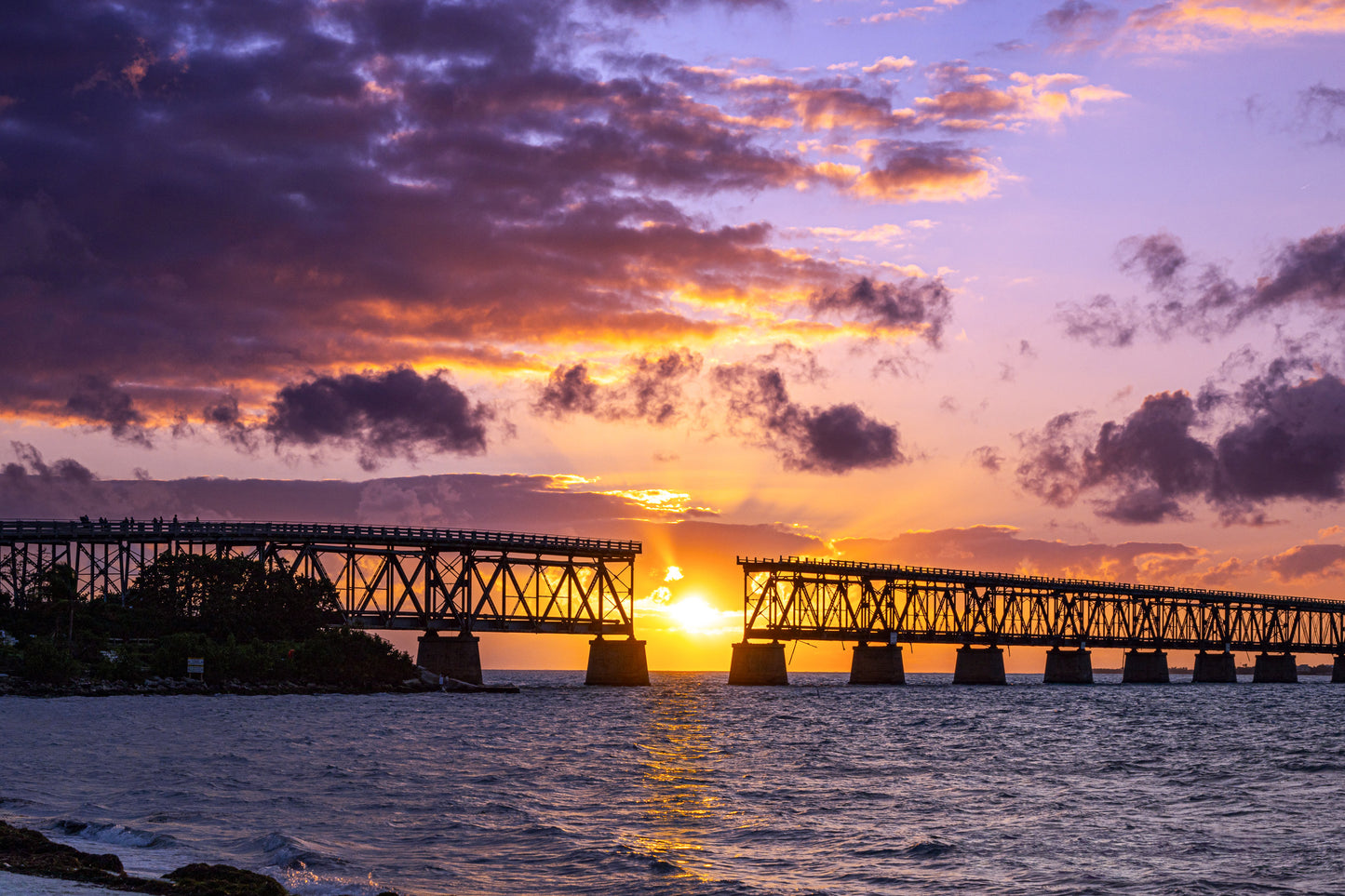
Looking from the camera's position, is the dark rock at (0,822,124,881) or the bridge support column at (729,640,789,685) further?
the bridge support column at (729,640,789,685)

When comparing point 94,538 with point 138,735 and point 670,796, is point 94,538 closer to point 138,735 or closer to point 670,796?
point 138,735

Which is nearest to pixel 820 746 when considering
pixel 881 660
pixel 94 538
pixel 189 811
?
pixel 189 811

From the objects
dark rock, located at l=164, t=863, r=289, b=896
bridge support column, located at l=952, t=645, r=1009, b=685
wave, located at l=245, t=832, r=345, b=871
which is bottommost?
bridge support column, located at l=952, t=645, r=1009, b=685

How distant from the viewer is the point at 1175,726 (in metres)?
88.4

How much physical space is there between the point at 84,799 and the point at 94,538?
84.9 metres

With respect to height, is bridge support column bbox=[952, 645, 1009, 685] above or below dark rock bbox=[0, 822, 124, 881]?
below

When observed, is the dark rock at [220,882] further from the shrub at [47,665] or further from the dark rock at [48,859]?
the shrub at [47,665]

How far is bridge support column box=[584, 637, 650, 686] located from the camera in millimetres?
138625

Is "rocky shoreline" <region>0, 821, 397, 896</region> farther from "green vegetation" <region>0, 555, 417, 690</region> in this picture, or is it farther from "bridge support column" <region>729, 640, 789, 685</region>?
"bridge support column" <region>729, 640, 789, 685</region>

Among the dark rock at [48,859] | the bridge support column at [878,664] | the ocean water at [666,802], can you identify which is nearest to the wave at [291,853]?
the ocean water at [666,802]

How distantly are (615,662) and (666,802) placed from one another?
10030cm

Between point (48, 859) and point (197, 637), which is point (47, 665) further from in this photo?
point (48, 859)

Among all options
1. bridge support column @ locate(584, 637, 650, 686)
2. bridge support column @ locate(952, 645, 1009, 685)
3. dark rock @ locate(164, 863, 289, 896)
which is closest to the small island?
bridge support column @ locate(584, 637, 650, 686)

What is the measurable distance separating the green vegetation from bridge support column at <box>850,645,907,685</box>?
260ft
